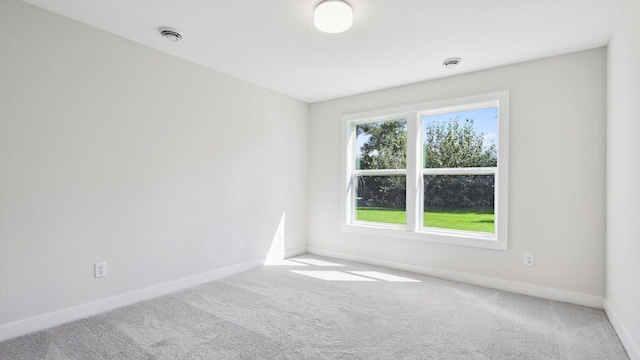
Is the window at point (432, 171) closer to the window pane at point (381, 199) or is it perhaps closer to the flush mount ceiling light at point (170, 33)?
the window pane at point (381, 199)

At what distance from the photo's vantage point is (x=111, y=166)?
9.05 ft

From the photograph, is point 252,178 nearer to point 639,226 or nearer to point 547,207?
point 547,207

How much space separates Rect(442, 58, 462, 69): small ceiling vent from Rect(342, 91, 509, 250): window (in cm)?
45

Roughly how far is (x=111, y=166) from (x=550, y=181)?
408 centimetres

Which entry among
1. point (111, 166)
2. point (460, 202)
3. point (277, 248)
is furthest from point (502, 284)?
point (111, 166)

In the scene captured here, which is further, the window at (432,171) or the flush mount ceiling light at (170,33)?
the window at (432,171)

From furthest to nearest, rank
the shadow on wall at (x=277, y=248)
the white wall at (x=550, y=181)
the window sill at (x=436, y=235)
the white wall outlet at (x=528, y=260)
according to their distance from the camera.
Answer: the shadow on wall at (x=277, y=248) < the window sill at (x=436, y=235) < the white wall outlet at (x=528, y=260) < the white wall at (x=550, y=181)

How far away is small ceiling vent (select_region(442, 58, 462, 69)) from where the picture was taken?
3.20 meters

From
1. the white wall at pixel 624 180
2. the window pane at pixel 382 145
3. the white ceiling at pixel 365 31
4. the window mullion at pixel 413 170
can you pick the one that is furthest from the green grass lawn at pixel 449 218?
the white ceiling at pixel 365 31

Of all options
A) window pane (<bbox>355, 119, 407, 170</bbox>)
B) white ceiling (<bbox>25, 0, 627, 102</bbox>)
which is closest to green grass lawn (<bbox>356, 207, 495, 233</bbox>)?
window pane (<bbox>355, 119, 407, 170</bbox>)

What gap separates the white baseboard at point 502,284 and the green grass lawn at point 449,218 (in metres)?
0.53

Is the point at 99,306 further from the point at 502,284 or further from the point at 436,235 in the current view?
the point at 502,284

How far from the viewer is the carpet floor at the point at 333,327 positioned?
210 centimetres

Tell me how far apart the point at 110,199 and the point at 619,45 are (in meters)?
4.29
